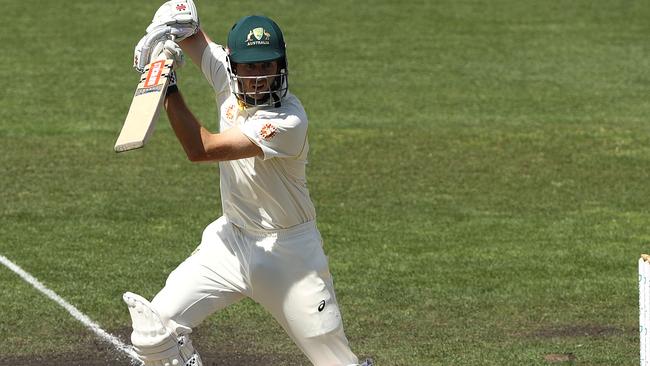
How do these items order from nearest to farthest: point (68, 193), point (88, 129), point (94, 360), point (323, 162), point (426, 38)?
point (94, 360) < point (68, 193) < point (323, 162) < point (88, 129) < point (426, 38)

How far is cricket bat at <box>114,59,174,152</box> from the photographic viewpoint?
6152mm

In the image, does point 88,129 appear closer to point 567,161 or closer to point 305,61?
point 305,61

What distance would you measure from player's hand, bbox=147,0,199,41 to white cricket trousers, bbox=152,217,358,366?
1126 millimetres

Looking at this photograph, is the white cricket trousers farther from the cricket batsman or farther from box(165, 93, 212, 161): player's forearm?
box(165, 93, 212, 161): player's forearm

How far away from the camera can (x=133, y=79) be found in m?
17.4

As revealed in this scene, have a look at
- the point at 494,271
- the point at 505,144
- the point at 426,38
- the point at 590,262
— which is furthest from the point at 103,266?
the point at 426,38

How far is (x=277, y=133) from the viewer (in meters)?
6.61

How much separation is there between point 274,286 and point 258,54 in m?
1.26

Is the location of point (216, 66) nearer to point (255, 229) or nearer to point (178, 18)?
point (178, 18)

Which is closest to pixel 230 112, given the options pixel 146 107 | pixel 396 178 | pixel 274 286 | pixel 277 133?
pixel 277 133

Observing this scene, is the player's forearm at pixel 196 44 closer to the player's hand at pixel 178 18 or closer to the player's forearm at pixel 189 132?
the player's hand at pixel 178 18

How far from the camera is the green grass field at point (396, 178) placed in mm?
9578

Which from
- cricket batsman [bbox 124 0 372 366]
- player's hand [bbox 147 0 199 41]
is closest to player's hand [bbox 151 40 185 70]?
cricket batsman [bbox 124 0 372 366]

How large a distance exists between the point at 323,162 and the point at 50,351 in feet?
19.0
